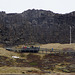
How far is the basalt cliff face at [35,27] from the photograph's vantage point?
65.4 meters

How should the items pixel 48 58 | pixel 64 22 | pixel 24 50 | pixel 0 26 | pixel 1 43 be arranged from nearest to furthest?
pixel 48 58, pixel 24 50, pixel 1 43, pixel 0 26, pixel 64 22

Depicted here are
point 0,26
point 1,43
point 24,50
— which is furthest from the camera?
point 0,26

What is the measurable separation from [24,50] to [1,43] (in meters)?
22.2

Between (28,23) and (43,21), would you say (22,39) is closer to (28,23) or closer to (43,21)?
(28,23)

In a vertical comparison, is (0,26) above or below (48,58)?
above

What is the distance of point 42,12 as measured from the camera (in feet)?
237

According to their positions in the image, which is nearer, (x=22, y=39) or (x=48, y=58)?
(x=48, y=58)

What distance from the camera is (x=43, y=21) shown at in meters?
70.9

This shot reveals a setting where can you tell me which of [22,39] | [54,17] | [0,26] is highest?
[54,17]

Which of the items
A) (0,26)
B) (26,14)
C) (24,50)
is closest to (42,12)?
(26,14)

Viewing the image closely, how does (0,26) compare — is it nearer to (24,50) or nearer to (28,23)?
(28,23)

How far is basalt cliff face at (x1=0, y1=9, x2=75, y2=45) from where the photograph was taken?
214 ft

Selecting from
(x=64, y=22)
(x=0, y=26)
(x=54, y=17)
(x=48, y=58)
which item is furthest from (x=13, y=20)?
(x=48, y=58)

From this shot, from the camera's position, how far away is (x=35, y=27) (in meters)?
68.4
